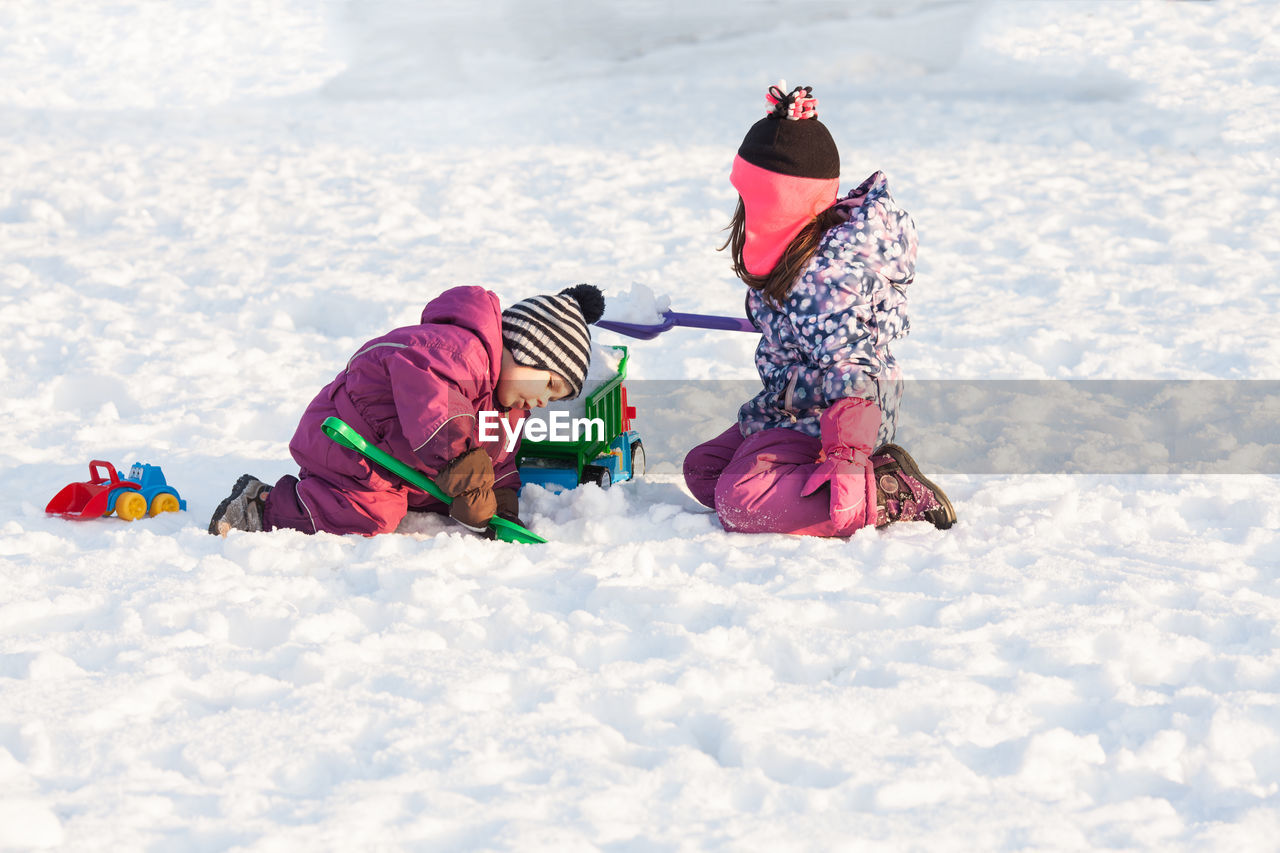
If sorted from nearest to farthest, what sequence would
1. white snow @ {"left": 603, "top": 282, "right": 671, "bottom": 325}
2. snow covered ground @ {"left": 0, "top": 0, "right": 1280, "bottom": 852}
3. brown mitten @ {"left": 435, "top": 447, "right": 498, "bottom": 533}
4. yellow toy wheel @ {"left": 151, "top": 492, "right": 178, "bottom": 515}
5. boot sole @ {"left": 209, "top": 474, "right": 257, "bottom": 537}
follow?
snow covered ground @ {"left": 0, "top": 0, "right": 1280, "bottom": 852} → brown mitten @ {"left": 435, "top": 447, "right": 498, "bottom": 533} → boot sole @ {"left": 209, "top": 474, "right": 257, "bottom": 537} → yellow toy wheel @ {"left": 151, "top": 492, "right": 178, "bottom": 515} → white snow @ {"left": 603, "top": 282, "right": 671, "bottom": 325}

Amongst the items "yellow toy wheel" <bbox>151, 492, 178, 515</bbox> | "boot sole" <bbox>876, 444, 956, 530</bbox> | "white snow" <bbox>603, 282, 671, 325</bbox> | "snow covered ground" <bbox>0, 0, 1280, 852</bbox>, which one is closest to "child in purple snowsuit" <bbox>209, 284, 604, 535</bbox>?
"snow covered ground" <bbox>0, 0, 1280, 852</bbox>

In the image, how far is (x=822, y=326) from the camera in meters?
3.08

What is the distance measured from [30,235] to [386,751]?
4.97 metres

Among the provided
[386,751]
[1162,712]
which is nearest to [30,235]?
[386,751]

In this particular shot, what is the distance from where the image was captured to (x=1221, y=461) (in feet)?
11.9

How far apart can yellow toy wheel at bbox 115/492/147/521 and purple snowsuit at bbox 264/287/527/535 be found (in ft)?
1.22

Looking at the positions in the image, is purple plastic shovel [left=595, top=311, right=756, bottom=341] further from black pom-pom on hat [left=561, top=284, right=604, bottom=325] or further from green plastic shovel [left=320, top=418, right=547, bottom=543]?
green plastic shovel [left=320, top=418, right=547, bottom=543]

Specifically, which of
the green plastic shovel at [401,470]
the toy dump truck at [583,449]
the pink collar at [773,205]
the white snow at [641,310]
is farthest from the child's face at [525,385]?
the pink collar at [773,205]

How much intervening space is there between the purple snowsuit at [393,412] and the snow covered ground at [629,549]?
14cm

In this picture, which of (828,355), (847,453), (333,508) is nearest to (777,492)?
(847,453)

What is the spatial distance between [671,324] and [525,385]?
603 millimetres

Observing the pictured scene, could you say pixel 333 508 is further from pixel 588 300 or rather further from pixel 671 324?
pixel 671 324

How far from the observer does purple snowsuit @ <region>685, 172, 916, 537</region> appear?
3.06m

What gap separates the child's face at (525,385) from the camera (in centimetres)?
313
